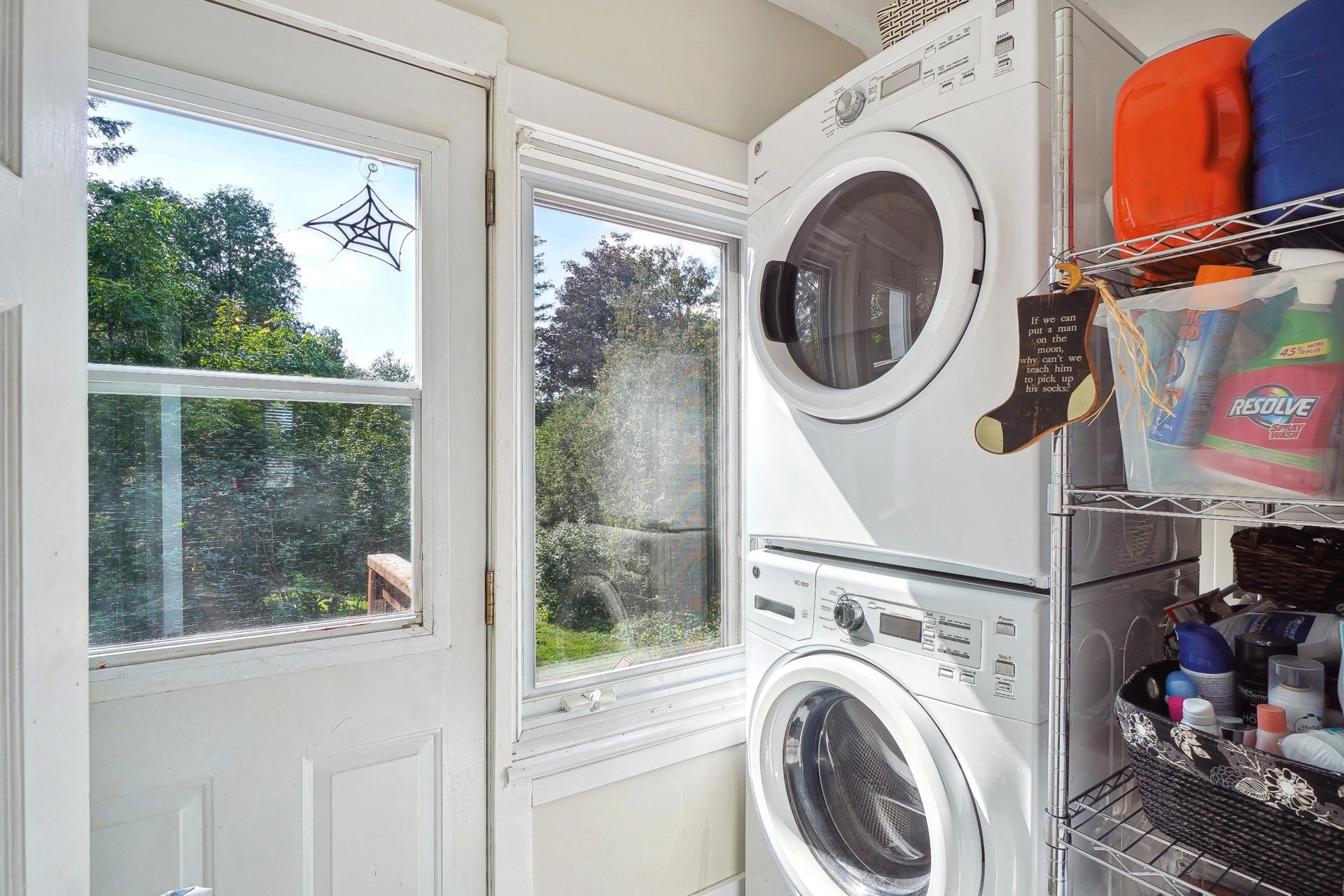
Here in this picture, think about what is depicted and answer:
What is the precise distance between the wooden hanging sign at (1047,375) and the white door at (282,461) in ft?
3.15

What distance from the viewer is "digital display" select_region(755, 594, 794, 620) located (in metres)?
1.37

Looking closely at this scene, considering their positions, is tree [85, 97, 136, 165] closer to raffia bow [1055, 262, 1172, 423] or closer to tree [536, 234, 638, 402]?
tree [536, 234, 638, 402]

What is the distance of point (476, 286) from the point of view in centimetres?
136

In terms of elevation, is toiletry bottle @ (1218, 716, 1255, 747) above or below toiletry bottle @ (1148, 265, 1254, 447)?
below

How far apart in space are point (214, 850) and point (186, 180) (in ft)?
3.63

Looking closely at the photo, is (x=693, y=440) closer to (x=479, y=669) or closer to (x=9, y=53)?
(x=479, y=669)

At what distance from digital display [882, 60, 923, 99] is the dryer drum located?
1.10 m

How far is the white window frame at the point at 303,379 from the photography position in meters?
1.06

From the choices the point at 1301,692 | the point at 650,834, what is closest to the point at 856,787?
the point at 650,834

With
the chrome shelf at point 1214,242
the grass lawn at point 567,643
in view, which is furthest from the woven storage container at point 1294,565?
the grass lawn at point 567,643

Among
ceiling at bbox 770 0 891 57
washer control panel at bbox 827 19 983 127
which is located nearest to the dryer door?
washer control panel at bbox 827 19 983 127

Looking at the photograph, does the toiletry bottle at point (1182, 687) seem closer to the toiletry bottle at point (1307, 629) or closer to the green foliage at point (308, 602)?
the toiletry bottle at point (1307, 629)

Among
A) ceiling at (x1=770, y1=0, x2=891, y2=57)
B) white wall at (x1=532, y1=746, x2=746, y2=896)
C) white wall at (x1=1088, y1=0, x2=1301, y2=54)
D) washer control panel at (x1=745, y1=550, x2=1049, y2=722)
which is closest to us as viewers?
washer control panel at (x1=745, y1=550, x2=1049, y2=722)

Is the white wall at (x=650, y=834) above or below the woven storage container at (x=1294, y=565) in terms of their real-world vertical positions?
below
